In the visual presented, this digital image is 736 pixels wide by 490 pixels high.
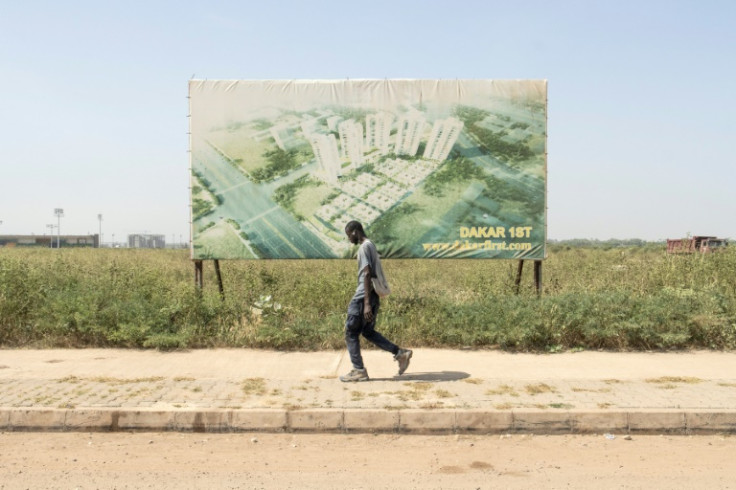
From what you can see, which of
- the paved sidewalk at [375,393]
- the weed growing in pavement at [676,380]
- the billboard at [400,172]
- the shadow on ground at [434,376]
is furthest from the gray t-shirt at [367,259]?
the weed growing in pavement at [676,380]

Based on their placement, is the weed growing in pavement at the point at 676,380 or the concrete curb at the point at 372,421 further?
the weed growing in pavement at the point at 676,380

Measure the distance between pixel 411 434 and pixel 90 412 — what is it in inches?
116

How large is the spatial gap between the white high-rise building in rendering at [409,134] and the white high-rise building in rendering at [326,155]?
1.02m

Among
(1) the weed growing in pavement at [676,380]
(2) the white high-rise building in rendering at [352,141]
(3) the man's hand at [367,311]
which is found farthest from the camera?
(2) the white high-rise building in rendering at [352,141]

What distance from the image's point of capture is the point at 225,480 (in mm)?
4414

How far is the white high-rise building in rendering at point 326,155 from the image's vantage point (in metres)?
10.1

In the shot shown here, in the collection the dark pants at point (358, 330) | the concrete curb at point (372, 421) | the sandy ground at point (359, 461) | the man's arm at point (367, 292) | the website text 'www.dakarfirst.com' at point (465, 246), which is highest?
the website text 'www.dakarfirst.com' at point (465, 246)

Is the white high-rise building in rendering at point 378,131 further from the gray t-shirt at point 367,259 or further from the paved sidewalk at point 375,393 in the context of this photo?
the paved sidewalk at point 375,393

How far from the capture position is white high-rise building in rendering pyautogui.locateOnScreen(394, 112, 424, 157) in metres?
10.1

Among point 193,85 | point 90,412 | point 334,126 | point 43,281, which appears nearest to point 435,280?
point 334,126

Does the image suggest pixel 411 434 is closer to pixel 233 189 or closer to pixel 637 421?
pixel 637 421

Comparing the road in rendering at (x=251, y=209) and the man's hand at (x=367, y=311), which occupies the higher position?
the road in rendering at (x=251, y=209)

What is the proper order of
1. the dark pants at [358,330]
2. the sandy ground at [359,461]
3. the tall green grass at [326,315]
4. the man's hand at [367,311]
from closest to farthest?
the sandy ground at [359,461] < the man's hand at [367,311] < the dark pants at [358,330] < the tall green grass at [326,315]

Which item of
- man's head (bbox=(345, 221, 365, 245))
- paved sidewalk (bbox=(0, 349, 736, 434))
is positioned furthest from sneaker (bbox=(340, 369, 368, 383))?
man's head (bbox=(345, 221, 365, 245))
